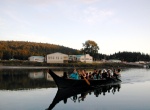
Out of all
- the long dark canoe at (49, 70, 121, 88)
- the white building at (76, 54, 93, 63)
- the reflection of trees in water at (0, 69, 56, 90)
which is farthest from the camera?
the white building at (76, 54, 93, 63)

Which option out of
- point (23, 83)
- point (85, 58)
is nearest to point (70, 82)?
point (23, 83)

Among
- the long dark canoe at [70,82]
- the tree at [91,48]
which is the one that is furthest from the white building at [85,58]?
the long dark canoe at [70,82]

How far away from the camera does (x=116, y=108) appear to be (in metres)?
16.7

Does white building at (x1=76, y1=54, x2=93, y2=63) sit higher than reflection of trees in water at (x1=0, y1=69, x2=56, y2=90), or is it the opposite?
white building at (x1=76, y1=54, x2=93, y2=63)

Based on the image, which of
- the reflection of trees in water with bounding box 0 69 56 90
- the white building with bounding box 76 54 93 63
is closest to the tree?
the white building with bounding box 76 54 93 63

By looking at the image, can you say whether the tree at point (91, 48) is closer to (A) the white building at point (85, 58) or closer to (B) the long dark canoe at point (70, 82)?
(A) the white building at point (85, 58)

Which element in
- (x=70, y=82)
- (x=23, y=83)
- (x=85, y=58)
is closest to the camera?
(x=70, y=82)

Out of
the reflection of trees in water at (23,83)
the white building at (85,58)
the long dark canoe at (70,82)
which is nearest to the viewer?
the long dark canoe at (70,82)

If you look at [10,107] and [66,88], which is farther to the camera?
[66,88]

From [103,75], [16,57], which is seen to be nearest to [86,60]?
[16,57]

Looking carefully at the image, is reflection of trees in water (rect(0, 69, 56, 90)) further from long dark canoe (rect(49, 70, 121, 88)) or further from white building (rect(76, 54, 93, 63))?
white building (rect(76, 54, 93, 63))

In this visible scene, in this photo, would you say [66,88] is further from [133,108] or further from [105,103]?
[133,108]

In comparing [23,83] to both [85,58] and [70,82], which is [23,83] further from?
[85,58]

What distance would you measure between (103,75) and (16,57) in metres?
118
